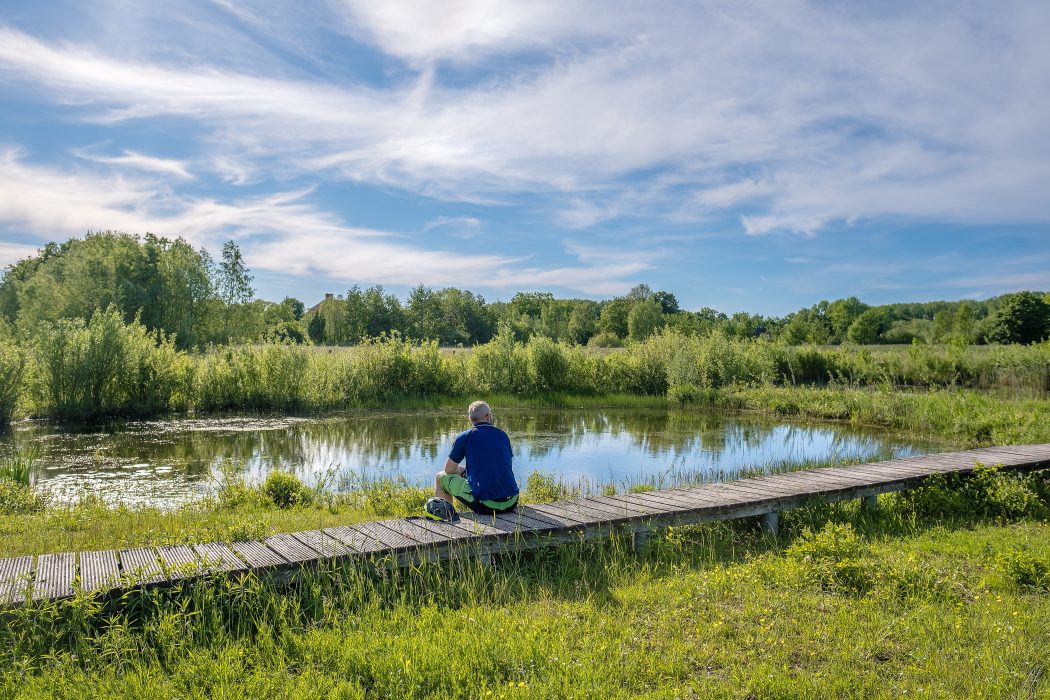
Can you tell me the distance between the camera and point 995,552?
576 cm

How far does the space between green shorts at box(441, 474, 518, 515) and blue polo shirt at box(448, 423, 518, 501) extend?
1.7 inches

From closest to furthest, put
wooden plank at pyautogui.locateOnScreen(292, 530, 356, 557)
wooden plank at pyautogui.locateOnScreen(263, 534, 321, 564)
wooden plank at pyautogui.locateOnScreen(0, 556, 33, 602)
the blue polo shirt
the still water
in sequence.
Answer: wooden plank at pyautogui.locateOnScreen(0, 556, 33, 602)
wooden plank at pyautogui.locateOnScreen(263, 534, 321, 564)
wooden plank at pyautogui.locateOnScreen(292, 530, 356, 557)
the blue polo shirt
the still water

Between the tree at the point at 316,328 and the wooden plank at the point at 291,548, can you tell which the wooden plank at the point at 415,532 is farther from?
Answer: the tree at the point at 316,328

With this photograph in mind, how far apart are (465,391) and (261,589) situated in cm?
1875

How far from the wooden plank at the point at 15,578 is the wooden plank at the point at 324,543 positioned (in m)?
1.73

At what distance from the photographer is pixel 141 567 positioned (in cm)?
438

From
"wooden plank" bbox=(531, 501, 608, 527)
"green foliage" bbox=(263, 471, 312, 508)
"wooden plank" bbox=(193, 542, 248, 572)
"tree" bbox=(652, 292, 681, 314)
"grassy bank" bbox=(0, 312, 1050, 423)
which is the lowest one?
"green foliage" bbox=(263, 471, 312, 508)

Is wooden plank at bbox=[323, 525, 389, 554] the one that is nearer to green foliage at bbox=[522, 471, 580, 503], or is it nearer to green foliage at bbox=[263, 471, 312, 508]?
green foliage at bbox=[522, 471, 580, 503]

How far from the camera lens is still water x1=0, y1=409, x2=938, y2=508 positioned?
10453 millimetres

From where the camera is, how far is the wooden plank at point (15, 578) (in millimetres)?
3998

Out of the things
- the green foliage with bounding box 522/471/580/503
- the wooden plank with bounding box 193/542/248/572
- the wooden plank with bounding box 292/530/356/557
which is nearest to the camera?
the wooden plank with bounding box 193/542/248/572

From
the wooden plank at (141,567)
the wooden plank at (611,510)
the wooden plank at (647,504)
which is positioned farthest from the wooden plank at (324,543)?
the wooden plank at (647,504)

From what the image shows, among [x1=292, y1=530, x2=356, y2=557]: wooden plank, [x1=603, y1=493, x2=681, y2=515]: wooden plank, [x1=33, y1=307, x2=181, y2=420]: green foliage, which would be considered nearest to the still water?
[x1=33, y1=307, x2=181, y2=420]: green foliage

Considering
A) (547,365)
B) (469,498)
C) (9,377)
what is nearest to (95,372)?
(9,377)
